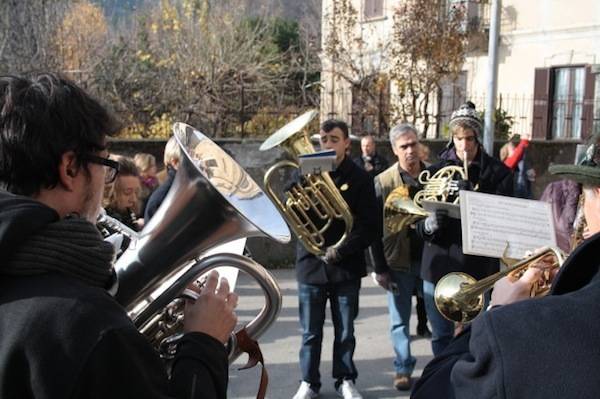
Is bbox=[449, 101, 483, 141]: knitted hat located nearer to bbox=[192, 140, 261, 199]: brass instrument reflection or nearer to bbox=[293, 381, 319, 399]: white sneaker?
bbox=[293, 381, 319, 399]: white sneaker

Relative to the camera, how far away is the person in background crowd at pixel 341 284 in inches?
167

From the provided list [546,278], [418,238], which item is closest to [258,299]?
[418,238]

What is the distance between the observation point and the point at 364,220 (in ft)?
14.1

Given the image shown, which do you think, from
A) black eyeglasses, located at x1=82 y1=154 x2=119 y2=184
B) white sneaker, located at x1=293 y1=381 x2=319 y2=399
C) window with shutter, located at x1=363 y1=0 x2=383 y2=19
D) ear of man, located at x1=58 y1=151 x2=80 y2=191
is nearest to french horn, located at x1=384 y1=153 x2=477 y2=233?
A: white sneaker, located at x1=293 y1=381 x2=319 y2=399

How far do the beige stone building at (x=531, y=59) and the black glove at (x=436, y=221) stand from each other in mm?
11137

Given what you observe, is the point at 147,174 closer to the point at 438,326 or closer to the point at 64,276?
the point at 438,326

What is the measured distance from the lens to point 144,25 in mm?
17219

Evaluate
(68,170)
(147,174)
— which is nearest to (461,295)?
(68,170)

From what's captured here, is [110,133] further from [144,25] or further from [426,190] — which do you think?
[144,25]

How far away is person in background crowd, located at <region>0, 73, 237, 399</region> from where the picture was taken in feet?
4.37

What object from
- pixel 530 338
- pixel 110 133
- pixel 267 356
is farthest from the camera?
pixel 267 356

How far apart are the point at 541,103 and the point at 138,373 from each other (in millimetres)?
17027

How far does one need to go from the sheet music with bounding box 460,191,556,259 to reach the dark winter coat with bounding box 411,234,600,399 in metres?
1.50

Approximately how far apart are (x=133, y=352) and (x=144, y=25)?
16836mm
